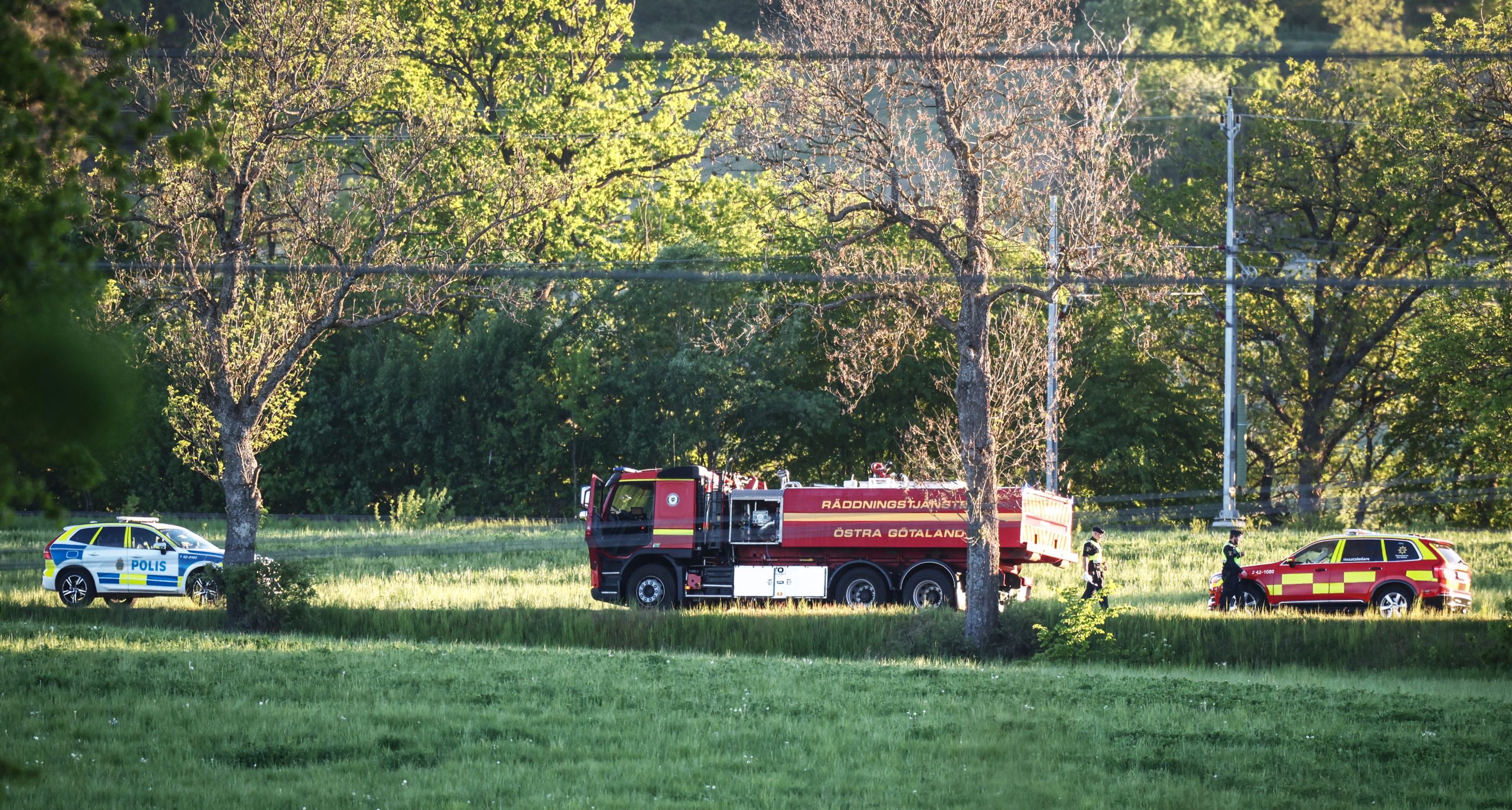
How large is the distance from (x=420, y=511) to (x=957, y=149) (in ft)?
108

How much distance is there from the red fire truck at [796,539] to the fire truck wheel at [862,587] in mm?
22

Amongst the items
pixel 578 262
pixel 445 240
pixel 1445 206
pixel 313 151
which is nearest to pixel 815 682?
pixel 313 151

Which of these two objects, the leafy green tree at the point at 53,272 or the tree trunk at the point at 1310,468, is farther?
the tree trunk at the point at 1310,468

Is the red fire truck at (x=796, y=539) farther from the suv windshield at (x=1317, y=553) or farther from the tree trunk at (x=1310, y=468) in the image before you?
the tree trunk at (x=1310, y=468)

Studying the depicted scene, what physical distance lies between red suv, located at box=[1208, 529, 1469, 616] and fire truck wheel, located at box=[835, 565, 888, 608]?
5.81 metres

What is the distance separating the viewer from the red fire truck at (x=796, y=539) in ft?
87.8

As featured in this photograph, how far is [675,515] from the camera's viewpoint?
2797cm

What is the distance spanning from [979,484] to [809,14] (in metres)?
7.75

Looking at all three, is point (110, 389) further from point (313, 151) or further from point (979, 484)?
point (313, 151)

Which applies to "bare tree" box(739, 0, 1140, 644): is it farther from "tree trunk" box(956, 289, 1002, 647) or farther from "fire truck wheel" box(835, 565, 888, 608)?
"fire truck wheel" box(835, 565, 888, 608)

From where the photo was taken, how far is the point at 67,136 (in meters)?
5.57

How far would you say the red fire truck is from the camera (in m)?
26.8

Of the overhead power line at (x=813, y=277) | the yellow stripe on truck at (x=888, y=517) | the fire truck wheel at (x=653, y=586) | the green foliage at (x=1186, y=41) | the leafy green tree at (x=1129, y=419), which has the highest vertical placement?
the green foliage at (x=1186, y=41)

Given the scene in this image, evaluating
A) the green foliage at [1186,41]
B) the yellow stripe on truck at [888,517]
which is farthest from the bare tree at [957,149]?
the green foliage at [1186,41]
